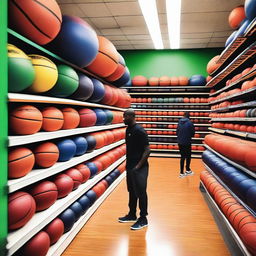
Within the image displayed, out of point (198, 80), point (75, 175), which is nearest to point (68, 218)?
point (75, 175)

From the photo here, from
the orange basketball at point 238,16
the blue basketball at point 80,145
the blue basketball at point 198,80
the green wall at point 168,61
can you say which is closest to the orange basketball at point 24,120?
the blue basketball at point 80,145

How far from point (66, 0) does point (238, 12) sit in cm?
396

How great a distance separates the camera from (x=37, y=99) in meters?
2.54

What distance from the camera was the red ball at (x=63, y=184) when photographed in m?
3.13

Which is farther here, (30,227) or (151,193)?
(151,193)

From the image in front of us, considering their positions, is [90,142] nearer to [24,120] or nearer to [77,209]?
[77,209]

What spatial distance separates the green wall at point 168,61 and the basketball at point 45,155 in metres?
8.85

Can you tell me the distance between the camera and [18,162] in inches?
90.4

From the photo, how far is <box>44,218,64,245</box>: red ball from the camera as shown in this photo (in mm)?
2876

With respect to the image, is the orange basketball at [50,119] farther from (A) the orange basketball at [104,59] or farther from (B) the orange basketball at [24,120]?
(A) the orange basketball at [104,59]

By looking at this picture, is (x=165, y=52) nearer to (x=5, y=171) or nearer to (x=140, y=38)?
(x=140, y=38)

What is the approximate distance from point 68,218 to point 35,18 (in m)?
2.21

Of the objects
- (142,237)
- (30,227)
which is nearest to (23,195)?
(30,227)

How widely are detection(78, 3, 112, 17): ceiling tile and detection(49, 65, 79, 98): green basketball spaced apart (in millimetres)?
4416
